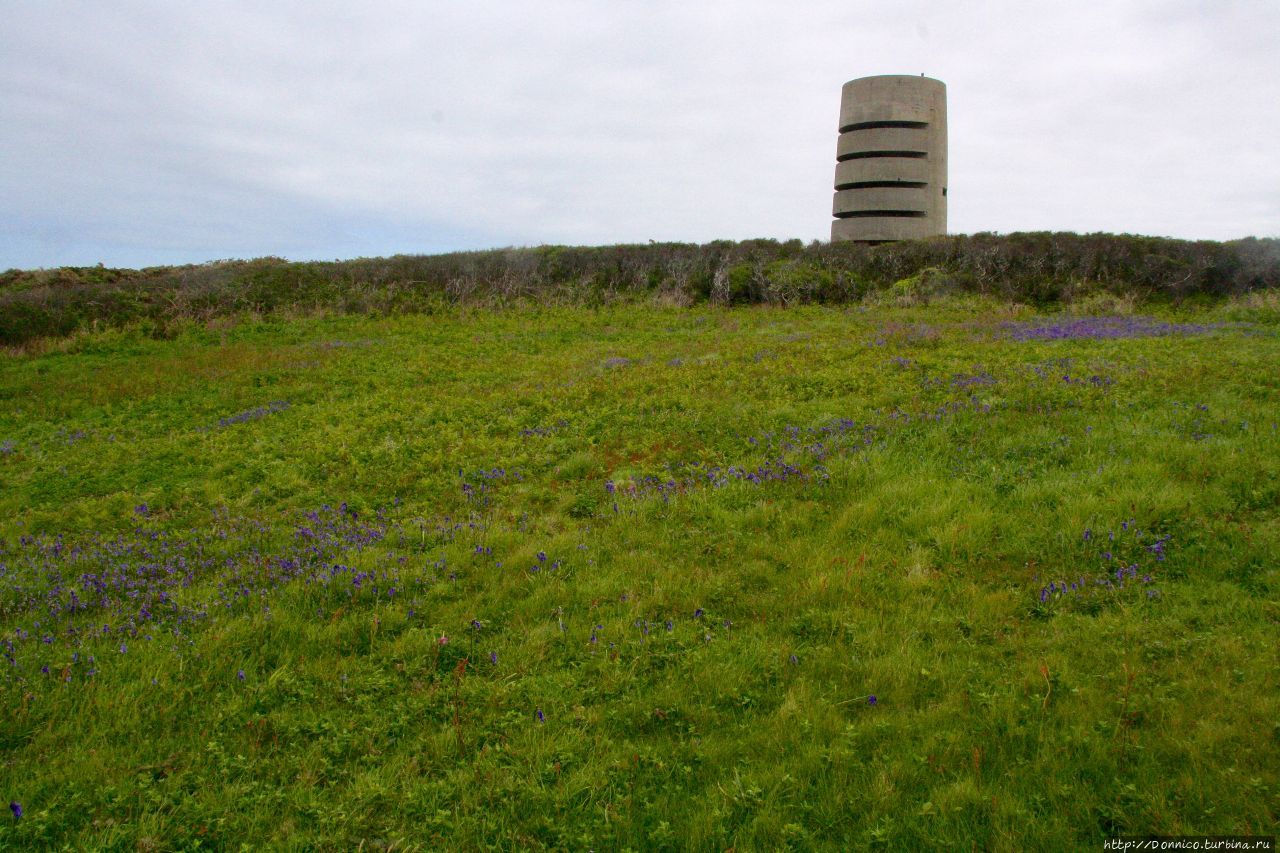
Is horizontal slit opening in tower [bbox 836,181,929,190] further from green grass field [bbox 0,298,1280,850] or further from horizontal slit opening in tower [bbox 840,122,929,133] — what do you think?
green grass field [bbox 0,298,1280,850]

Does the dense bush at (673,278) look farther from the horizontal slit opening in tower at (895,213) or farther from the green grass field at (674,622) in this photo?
the green grass field at (674,622)

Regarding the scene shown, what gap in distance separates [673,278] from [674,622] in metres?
25.0

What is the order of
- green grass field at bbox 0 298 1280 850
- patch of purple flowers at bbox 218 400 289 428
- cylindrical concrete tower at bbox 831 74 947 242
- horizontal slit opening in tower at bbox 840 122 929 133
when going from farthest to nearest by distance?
horizontal slit opening in tower at bbox 840 122 929 133 → cylindrical concrete tower at bbox 831 74 947 242 → patch of purple flowers at bbox 218 400 289 428 → green grass field at bbox 0 298 1280 850

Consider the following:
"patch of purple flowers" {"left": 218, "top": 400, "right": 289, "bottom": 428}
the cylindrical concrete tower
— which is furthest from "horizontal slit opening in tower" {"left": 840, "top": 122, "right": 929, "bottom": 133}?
"patch of purple flowers" {"left": 218, "top": 400, "right": 289, "bottom": 428}

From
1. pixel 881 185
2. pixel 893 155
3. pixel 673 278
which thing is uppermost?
pixel 893 155

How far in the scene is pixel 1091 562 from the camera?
6301mm

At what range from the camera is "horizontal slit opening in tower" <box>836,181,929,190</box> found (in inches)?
1419

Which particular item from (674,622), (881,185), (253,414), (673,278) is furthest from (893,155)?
(674,622)

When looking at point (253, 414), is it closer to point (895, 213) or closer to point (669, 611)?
point (669, 611)

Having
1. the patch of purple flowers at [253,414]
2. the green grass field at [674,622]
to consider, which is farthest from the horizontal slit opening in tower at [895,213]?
the patch of purple flowers at [253,414]

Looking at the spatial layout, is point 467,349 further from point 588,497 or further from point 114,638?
point 114,638

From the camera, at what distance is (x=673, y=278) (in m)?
29.5

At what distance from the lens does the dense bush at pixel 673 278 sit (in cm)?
2412

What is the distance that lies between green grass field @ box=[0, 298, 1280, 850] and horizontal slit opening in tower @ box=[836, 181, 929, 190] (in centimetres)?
2556
